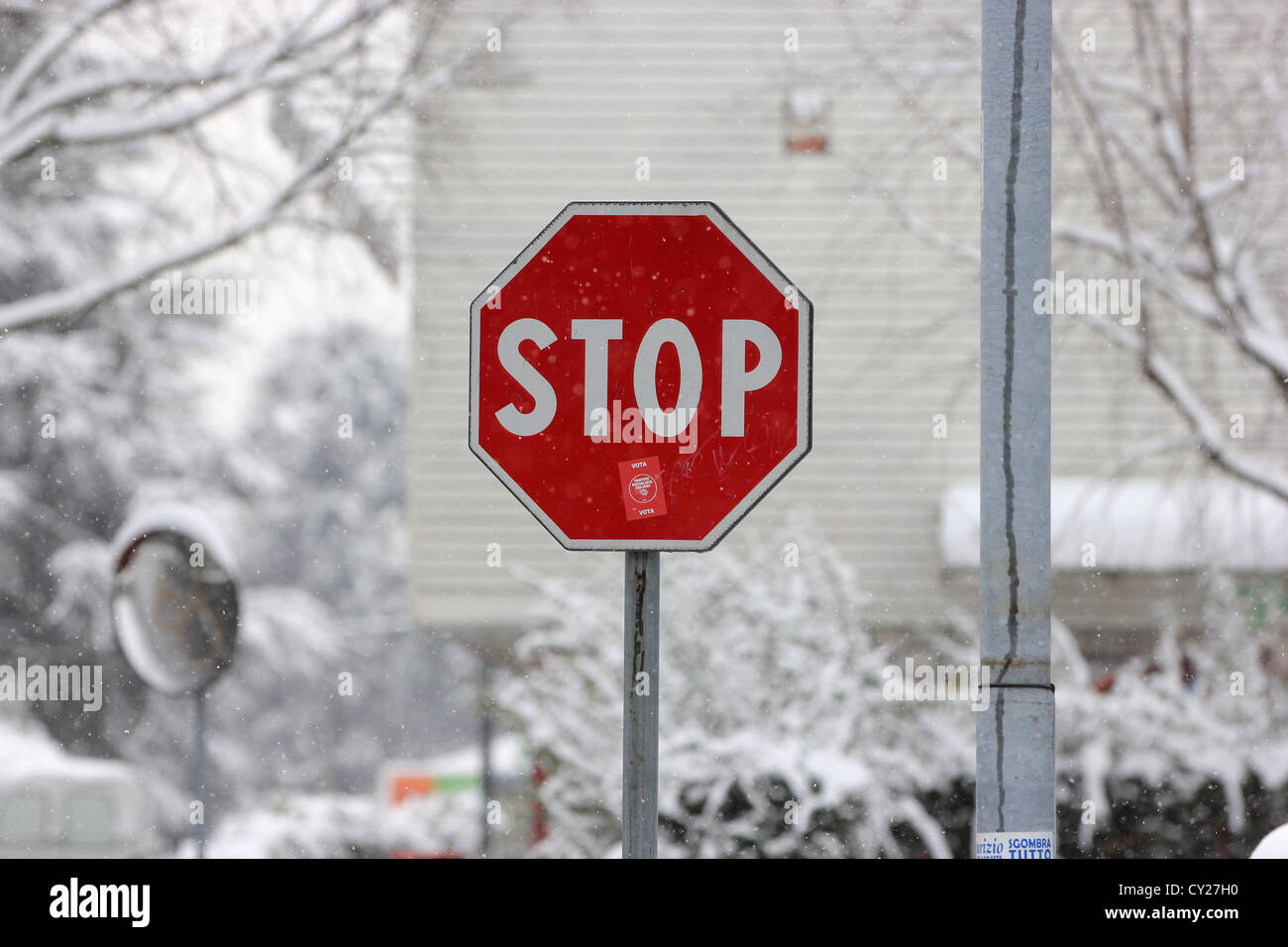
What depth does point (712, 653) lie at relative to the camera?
10.2m

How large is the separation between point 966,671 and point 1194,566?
2.52 metres

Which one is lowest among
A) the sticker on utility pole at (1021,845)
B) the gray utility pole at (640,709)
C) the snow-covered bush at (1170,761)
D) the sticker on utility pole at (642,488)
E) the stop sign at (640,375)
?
the snow-covered bush at (1170,761)

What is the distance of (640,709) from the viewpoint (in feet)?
9.59

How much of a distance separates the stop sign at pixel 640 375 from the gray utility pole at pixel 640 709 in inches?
3.8

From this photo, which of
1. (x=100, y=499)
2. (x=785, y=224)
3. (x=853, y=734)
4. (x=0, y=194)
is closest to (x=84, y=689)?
(x=100, y=499)

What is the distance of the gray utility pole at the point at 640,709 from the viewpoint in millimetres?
2900

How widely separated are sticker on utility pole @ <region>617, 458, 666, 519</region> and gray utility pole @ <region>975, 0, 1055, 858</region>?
0.81m

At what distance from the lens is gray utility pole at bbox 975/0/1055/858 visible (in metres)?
3.26

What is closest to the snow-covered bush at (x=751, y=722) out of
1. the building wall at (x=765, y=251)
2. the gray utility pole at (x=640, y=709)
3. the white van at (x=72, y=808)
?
the white van at (x=72, y=808)

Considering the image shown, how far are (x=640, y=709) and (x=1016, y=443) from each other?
1147 mm

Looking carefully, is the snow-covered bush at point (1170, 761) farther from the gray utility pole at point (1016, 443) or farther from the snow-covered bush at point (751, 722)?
the gray utility pole at point (1016, 443)

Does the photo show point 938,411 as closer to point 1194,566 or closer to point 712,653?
point 1194,566

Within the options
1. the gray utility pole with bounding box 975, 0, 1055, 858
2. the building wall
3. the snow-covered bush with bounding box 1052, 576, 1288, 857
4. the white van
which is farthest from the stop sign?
the building wall
